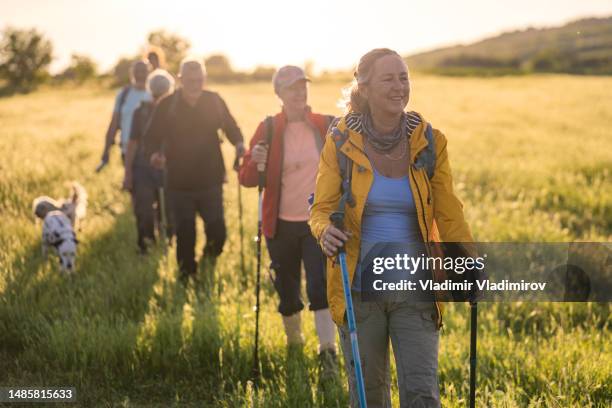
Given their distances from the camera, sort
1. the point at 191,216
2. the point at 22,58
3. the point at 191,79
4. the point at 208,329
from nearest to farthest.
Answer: the point at 208,329, the point at 191,79, the point at 191,216, the point at 22,58

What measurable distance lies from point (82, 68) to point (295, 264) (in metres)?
89.2

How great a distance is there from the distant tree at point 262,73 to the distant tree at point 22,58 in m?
28.3

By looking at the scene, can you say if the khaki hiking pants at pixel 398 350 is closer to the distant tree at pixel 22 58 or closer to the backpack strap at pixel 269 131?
the backpack strap at pixel 269 131

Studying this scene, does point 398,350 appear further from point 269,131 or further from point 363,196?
point 269,131

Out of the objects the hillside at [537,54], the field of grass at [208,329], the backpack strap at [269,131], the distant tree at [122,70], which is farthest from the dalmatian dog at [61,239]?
the distant tree at [122,70]

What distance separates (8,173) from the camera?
10.6 metres

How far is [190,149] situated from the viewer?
646cm

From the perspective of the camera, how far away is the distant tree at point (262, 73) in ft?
271

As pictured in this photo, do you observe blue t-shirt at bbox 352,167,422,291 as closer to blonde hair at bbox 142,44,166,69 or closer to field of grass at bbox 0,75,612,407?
field of grass at bbox 0,75,612,407

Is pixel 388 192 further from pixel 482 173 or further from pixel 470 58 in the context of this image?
pixel 470 58

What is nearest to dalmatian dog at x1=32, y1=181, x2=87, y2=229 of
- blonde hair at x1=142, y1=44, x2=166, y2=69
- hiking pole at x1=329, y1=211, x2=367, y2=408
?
blonde hair at x1=142, y1=44, x2=166, y2=69

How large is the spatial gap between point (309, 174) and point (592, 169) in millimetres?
10145

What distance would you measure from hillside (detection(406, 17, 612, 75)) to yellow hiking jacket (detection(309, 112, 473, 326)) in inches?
1375

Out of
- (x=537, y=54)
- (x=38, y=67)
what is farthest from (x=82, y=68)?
(x=537, y=54)
